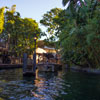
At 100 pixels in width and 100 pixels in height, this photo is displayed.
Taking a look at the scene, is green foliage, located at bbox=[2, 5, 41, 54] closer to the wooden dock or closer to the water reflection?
the wooden dock

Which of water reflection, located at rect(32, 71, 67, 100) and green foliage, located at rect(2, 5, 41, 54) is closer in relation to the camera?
water reflection, located at rect(32, 71, 67, 100)

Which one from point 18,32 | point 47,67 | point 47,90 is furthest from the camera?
point 18,32

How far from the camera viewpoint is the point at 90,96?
9789mm

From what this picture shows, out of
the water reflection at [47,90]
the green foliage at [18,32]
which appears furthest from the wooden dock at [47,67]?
the green foliage at [18,32]

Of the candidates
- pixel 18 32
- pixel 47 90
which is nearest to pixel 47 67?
pixel 47 90

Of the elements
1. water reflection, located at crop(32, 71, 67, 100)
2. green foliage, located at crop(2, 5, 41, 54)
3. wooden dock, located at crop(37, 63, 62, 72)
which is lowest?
water reflection, located at crop(32, 71, 67, 100)

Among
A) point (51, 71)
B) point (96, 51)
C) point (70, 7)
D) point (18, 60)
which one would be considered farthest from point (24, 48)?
point (96, 51)

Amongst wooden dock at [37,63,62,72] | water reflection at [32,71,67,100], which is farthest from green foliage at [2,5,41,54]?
water reflection at [32,71,67,100]

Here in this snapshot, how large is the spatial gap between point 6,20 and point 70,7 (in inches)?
1202

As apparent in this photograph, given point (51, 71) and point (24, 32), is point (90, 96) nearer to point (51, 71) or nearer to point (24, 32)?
point (51, 71)

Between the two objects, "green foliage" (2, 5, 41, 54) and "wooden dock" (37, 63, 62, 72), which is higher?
"green foliage" (2, 5, 41, 54)

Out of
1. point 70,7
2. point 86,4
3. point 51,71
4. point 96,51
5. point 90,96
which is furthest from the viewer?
point 51,71

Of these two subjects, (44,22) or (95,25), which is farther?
(44,22)

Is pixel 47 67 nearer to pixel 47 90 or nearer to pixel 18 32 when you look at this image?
pixel 47 90
